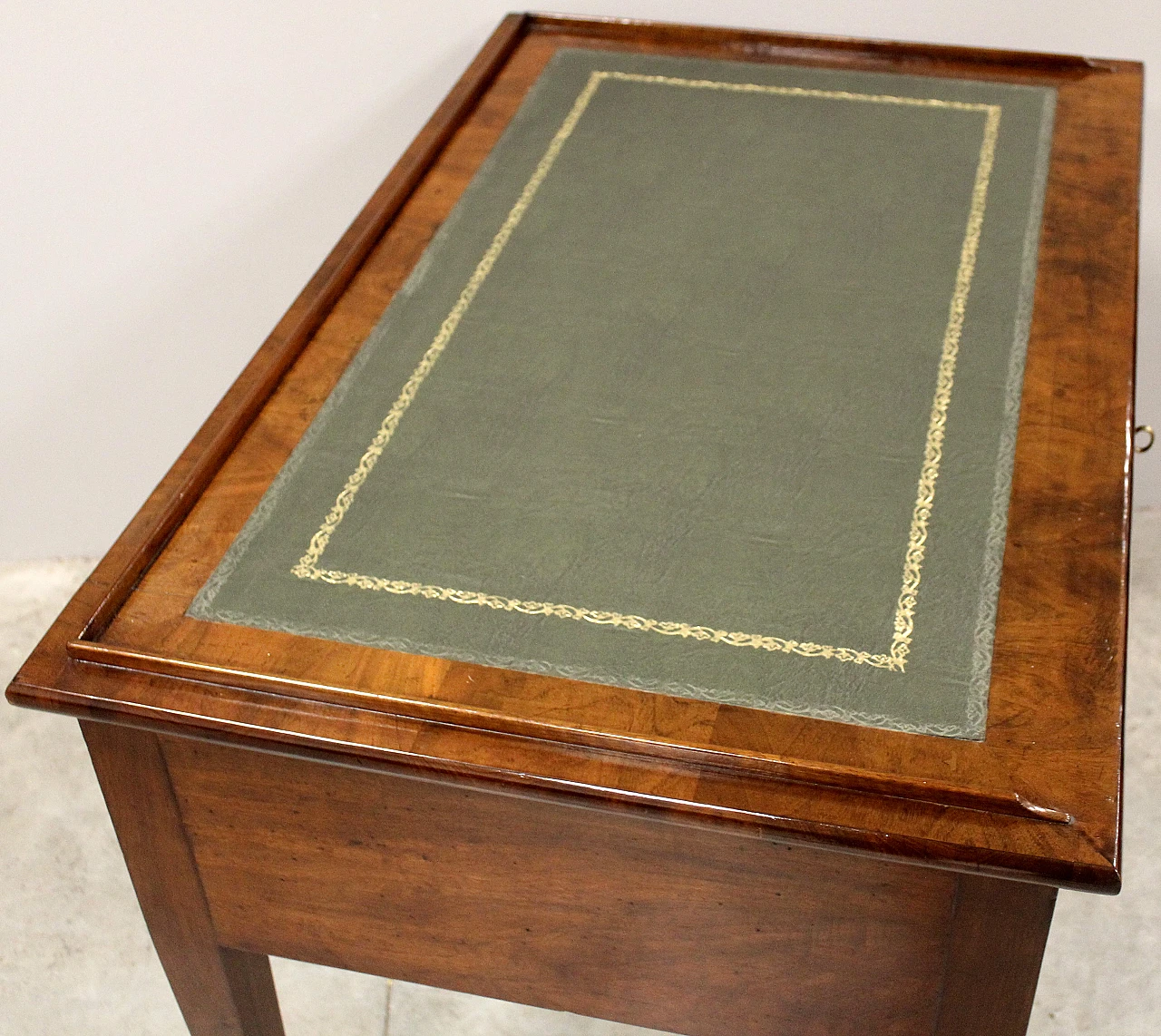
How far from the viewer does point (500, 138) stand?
1883 mm

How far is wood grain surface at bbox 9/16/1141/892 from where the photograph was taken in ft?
3.42

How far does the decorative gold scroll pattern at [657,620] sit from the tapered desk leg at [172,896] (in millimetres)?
212

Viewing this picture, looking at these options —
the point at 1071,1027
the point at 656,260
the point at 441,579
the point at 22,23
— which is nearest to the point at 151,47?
the point at 22,23

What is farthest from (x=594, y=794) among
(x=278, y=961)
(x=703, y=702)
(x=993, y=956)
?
(x=278, y=961)

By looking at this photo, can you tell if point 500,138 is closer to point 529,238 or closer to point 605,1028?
point 529,238

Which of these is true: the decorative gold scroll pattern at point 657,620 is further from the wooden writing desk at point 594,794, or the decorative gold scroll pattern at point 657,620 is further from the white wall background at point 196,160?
the white wall background at point 196,160

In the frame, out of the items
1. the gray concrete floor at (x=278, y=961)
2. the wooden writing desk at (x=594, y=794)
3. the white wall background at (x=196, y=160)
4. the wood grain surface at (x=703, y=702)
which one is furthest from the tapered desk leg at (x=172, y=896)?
the white wall background at (x=196, y=160)

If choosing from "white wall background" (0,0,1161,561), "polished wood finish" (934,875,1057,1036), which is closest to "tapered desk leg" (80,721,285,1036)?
"polished wood finish" (934,875,1057,1036)

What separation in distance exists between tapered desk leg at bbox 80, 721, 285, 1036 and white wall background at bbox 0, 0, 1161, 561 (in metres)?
1.27

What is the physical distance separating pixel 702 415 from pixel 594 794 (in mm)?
483

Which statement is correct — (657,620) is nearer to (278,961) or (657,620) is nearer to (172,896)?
(172,896)

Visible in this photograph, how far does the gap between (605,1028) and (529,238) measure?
104 cm

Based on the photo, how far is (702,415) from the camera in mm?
1438

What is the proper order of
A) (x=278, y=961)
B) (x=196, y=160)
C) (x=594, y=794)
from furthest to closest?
(x=196, y=160) → (x=278, y=961) → (x=594, y=794)
